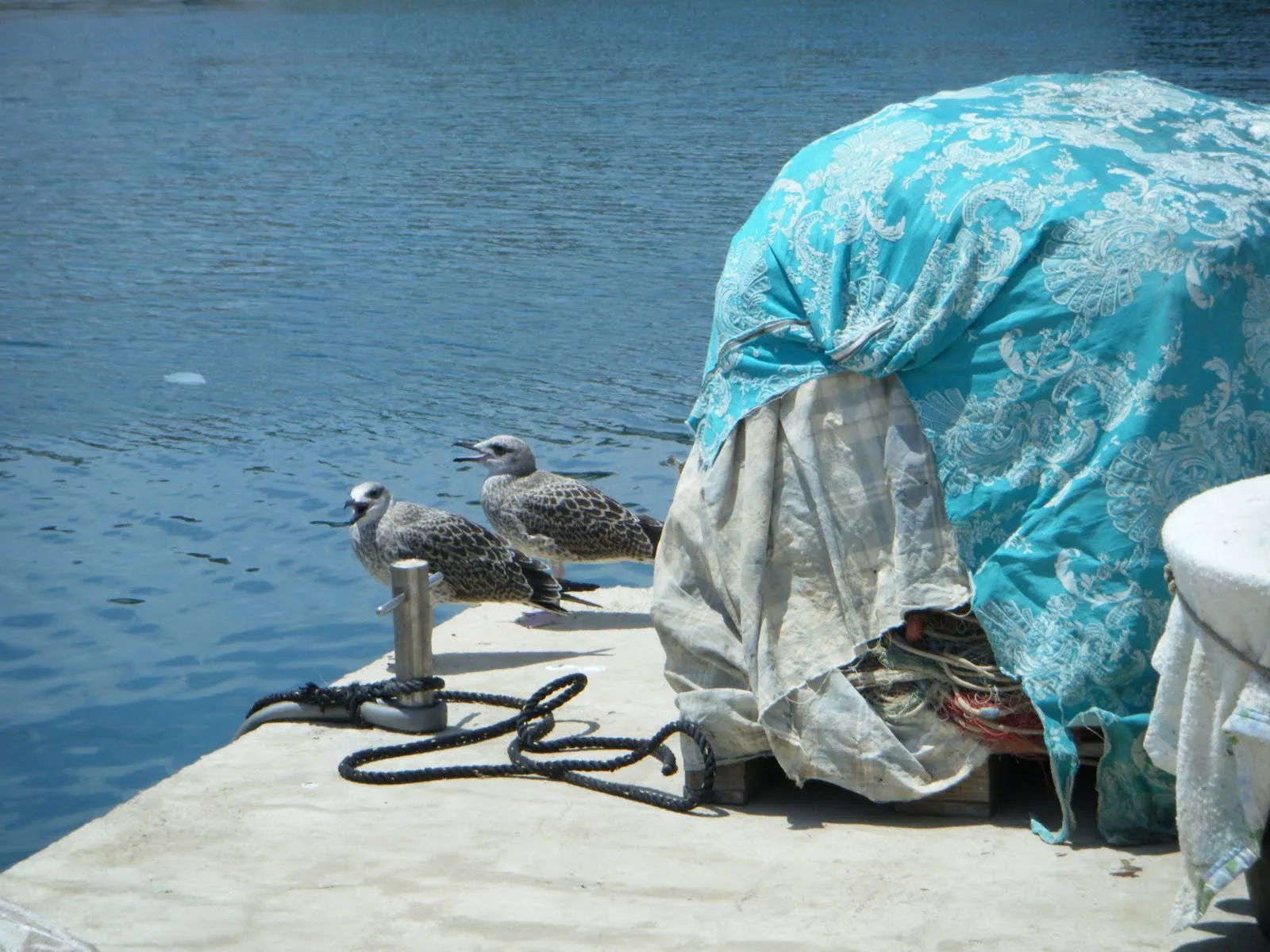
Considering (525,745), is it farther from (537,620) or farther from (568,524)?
(568,524)

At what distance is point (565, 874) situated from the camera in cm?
437

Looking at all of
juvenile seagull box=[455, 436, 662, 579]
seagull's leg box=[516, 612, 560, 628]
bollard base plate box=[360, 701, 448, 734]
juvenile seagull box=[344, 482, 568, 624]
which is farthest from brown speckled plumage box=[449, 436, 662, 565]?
bollard base plate box=[360, 701, 448, 734]

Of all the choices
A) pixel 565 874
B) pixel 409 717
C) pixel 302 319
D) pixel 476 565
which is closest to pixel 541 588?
pixel 476 565

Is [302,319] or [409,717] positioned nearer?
[409,717]

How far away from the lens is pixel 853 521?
457 cm

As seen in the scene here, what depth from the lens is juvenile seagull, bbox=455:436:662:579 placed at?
27.7 feet

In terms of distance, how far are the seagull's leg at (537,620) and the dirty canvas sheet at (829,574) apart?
2992 millimetres

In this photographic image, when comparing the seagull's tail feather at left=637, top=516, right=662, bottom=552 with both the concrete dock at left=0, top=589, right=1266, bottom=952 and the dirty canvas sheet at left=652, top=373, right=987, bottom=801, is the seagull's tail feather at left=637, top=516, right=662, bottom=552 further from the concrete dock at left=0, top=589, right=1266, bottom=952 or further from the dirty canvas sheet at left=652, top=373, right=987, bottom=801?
the dirty canvas sheet at left=652, top=373, right=987, bottom=801

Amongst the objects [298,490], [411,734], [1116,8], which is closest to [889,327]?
[411,734]

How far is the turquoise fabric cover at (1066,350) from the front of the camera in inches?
167

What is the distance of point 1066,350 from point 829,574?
89cm

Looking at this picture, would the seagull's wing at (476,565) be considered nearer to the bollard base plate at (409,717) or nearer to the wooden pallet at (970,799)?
the bollard base plate at (409,717)

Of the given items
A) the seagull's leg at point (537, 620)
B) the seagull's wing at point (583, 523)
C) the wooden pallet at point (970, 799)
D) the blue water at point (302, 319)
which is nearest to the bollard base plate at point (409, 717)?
the blue water at point (302, 319)

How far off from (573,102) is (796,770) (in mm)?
31083
